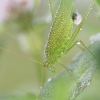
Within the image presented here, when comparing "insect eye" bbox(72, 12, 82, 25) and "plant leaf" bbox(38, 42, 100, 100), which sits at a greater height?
"insect eye" bbox(72, 12, 82, 25)

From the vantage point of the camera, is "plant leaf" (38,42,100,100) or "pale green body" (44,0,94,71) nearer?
"plant leaf" (38,42,100,100)

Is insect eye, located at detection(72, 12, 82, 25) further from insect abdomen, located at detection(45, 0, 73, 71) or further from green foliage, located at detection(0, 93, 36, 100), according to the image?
green foliage, located at detection(0, 93, 36, 100)

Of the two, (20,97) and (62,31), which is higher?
(62,31)

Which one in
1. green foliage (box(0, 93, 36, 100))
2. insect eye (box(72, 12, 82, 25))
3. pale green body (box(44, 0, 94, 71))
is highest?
insect eye (box(72, 12, 82, 25))

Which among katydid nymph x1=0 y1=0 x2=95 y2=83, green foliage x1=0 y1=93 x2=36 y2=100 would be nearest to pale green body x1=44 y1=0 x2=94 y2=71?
katydid nymph x1=0 y1=0 x2=95 y2=83

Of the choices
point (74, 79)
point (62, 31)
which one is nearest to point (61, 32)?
point (62, 31)

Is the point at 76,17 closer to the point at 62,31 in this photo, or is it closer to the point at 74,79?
the point at 62,31

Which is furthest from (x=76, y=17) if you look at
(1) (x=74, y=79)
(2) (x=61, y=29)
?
(1) (x=74, y=79)

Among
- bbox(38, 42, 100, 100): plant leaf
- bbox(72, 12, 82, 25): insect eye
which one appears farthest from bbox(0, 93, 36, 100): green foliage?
bbox(72, 12, 82, 25): insect eye

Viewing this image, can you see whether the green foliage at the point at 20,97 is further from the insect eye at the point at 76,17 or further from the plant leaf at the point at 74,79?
the insect eye at the point at 76,17

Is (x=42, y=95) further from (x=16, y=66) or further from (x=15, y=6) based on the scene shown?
(x=16, y=66)

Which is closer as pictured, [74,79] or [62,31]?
[74,79]
